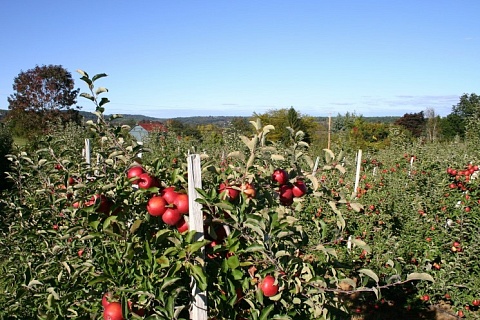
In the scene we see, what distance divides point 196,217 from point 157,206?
5.4 inches

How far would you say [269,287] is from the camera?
1.31 m

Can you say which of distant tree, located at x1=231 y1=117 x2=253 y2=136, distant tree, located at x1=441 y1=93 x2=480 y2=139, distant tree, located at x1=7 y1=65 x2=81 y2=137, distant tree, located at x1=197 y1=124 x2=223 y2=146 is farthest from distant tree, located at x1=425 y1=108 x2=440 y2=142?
distant tree, located at x1=7 y1=65 x2=81 y2=137

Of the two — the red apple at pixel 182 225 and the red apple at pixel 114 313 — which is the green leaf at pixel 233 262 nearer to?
the red apple at pixel 182 225

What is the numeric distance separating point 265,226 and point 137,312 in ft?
1.83

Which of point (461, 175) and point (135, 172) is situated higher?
point (135, 172)

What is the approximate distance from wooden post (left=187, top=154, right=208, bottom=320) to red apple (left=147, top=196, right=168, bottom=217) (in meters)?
0.10

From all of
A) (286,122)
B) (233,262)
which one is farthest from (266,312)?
(286,122)

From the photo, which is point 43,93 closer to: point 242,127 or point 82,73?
point 242,127

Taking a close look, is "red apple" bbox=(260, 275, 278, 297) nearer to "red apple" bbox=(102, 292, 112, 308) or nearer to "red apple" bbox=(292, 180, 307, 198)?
"red apple" bbox=(292, 180, 307, 198)

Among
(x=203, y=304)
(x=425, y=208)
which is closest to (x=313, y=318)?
(x=203, y=304)

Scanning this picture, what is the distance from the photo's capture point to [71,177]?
173cm

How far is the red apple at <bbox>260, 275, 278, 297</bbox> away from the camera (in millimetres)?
1314

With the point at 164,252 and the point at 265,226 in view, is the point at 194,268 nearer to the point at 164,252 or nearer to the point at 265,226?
the point at 164,252

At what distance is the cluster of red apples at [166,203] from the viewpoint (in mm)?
1279
